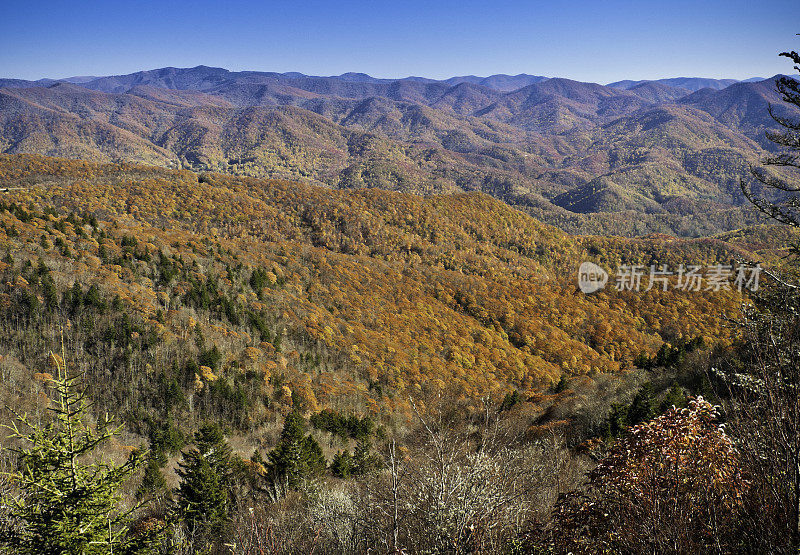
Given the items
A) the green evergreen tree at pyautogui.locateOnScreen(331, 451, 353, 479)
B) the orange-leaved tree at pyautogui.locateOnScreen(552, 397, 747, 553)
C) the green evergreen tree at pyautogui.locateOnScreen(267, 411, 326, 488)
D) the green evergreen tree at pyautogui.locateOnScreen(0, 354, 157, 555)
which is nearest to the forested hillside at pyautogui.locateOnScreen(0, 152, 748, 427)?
the orange-leaved tree at pyautogui.locateOnScreen(552, 397, 747, 553)

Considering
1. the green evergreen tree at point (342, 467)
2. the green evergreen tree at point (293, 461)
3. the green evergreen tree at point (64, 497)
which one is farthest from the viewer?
the green evergreen tree at point (342, 467)

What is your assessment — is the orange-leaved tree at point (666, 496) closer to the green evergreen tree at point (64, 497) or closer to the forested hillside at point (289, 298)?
the forested hillside at point (289, 298)

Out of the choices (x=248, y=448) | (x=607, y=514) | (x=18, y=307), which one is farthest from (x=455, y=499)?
(x=18, y=307)

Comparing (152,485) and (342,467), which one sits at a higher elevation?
(152,485)

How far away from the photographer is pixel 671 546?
685cm

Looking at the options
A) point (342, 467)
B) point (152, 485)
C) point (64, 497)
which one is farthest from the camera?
point (342, 467)

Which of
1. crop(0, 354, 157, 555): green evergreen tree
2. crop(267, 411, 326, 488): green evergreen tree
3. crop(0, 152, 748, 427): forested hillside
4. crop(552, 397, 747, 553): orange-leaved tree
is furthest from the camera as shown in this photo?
crop(0, 152, 748, 427): forested hillside

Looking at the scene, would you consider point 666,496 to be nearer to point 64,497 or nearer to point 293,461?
point 64,497

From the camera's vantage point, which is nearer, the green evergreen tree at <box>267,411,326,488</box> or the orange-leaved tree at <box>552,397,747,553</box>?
the orange-leaved tree at <box>552,397,747,553</box>

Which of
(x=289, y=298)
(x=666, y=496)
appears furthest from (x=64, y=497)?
(x=289, y=298)

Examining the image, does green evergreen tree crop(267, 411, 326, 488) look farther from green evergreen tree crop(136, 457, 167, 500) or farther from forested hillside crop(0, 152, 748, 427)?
forested hillside crop(0, 152, 748, 427)

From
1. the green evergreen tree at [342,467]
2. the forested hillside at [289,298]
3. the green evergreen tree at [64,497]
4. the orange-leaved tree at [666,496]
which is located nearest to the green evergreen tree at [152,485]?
the green evergreen tree at [342,467]

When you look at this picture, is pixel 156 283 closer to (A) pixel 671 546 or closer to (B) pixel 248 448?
(B) pixel 248 448

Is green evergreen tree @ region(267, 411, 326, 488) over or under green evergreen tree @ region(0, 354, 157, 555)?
under
